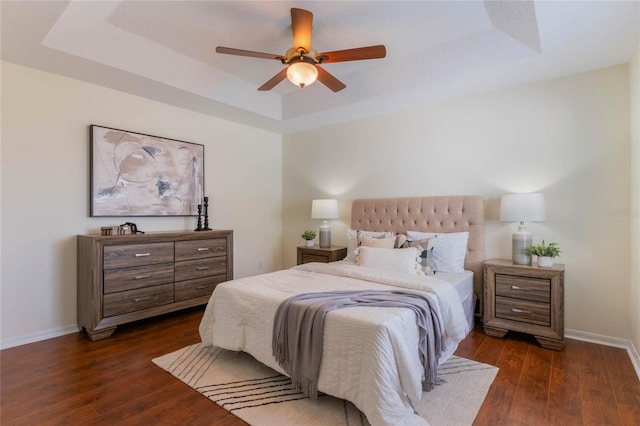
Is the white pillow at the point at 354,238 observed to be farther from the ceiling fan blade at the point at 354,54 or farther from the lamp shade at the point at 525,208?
the ceiling fan blade at the point at 354,54

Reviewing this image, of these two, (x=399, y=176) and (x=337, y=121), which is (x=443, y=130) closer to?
(x=399, y=176)

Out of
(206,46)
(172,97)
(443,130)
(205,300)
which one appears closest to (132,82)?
(172,97)

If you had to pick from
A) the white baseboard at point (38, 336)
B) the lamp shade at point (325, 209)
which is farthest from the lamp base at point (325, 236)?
the white baseboard at point (38, 336)

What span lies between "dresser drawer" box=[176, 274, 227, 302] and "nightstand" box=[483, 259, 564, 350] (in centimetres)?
312

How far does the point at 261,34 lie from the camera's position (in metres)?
2.94

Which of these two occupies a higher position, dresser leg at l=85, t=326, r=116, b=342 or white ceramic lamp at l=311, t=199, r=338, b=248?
white ceramic lamp at l=311, t=199, r=338, b=248

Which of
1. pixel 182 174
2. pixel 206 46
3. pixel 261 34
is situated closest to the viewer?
pixel 261 34

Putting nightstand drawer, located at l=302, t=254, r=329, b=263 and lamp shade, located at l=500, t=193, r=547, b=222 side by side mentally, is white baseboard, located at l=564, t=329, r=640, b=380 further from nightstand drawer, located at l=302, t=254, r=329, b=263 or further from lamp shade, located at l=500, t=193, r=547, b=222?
nightstand drawer, located at l=302, t=254, r=329, b=263

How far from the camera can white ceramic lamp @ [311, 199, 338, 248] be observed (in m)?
4.58

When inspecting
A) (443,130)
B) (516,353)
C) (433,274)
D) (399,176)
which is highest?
(443,130)

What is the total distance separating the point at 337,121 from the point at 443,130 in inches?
62.7

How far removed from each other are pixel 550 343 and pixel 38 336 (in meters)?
4.78

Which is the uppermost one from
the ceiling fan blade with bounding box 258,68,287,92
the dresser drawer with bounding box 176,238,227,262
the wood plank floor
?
the ceiling fan blade with bounding box 258,68,287,92

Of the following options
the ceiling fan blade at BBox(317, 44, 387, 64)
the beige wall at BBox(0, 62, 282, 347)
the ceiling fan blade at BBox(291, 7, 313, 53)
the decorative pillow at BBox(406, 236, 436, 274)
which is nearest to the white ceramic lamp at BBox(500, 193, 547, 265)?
the decorative pillow at BBox(406, 236, 436, 274)
